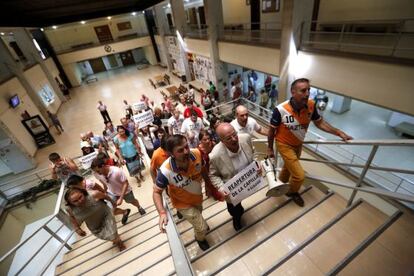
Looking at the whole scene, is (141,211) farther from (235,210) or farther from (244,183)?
(244,183)

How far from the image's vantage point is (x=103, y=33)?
81.9 feet

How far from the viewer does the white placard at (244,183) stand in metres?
2.42

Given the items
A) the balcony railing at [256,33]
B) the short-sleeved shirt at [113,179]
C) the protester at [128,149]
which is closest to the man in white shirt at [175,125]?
the protester at [128,149]

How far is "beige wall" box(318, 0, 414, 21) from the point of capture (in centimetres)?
584

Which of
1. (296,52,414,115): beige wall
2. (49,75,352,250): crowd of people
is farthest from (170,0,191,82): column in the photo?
(49,75,352,250): crowd of people

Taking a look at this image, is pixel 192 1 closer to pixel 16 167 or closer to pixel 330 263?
pixel 16 167

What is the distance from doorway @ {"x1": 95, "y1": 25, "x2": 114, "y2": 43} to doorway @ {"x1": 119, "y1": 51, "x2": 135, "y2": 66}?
3.95m

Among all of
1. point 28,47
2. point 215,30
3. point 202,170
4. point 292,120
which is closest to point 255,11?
point 215,30

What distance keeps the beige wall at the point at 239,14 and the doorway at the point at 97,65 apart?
2230 centimetres

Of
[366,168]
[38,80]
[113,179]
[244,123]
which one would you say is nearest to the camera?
[366,168]

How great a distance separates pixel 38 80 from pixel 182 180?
57.8ft

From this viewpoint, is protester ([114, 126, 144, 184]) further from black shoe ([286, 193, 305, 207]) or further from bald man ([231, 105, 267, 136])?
black shoe ([286, 193, 305, 207])

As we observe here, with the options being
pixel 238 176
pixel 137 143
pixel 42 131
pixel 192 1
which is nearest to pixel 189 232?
pixel 238 176

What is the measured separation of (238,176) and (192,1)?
758 inches
